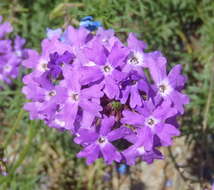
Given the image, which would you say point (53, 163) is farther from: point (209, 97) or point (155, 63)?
point (155, 63)

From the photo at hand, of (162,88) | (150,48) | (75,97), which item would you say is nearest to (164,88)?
(162,88)

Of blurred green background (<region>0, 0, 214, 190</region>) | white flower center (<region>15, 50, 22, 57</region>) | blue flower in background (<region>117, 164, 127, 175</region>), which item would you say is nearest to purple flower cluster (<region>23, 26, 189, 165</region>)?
blurred green background (<region>0, 0, 214, 190</region>)

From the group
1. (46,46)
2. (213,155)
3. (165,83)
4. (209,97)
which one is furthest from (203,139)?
(46,46)

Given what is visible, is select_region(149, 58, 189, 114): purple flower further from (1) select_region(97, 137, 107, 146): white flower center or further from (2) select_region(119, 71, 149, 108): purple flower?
(1) select_region(97, 137, 107, 146): white flower center

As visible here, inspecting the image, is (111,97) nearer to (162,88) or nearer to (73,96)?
(73,96)

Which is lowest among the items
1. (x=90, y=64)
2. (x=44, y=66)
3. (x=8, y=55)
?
(x=8, y=55)
